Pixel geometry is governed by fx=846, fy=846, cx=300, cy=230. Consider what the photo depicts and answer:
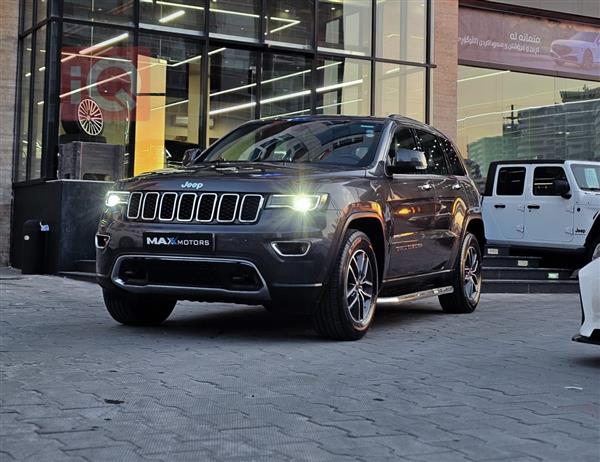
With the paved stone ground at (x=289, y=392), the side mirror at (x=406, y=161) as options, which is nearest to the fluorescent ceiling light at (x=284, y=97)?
the paved stone ground at (x=289, y=392)

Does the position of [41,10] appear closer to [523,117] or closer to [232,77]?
[232,77]

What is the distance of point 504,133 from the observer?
66.1 feet

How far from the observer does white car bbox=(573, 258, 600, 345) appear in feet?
18.5

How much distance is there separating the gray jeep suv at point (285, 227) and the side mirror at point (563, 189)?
606 cm

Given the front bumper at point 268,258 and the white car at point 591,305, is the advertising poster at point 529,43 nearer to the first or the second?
the front bumper at point 268,258

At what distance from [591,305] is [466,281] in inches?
126

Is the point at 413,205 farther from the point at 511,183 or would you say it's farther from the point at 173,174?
the point at 511,183

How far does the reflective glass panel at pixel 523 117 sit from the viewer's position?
19.6 metres

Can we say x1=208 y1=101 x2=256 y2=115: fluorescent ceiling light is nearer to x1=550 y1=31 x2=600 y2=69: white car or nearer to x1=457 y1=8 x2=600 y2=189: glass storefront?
x1=457 y1=8 x2=600 y2=189: glass storefront

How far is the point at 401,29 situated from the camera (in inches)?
700

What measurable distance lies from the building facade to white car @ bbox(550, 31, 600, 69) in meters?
0.07

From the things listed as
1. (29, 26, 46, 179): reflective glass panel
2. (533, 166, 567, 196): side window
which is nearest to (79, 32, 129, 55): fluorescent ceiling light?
(29, 26, 46, 179): reflective glass panel

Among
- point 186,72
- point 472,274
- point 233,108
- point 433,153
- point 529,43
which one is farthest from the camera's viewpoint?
point 529,43

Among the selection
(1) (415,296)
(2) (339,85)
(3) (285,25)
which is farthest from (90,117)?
(1) (415,296)
